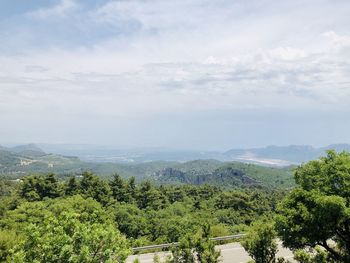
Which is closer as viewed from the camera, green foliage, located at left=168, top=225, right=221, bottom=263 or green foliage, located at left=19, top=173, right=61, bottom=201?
green foliage, located at left=168, top=225, right=221, bottom=263

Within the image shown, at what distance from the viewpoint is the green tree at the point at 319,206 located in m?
15.8

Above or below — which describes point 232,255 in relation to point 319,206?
below

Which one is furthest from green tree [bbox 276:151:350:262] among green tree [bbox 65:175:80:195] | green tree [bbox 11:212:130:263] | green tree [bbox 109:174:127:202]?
green tree [bbox 109:174:127:202]

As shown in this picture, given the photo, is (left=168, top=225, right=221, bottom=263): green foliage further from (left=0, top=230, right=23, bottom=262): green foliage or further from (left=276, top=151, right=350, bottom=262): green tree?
(left=0, top=230, right=23, bottom=262): green foliage

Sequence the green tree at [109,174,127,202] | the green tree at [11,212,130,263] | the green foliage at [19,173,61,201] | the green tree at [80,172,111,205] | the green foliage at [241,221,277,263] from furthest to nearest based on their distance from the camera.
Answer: the green tree at [109,174,127,202] → the green tree at [80,172,111,205] → the green foliage at [19,173,61,201] → the green foliage at [241,221,277,263] → the green tree at [11,212,130,263]

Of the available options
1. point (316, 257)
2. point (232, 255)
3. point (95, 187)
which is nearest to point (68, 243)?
point (316, 257)

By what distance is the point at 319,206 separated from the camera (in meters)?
16.0

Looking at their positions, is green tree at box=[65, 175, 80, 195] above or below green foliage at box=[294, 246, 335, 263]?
below

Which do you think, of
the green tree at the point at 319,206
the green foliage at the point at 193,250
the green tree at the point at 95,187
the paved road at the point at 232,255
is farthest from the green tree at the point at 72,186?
the green tree at the point at 319,206

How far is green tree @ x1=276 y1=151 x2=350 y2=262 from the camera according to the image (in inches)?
620

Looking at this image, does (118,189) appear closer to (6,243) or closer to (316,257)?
(6,243)

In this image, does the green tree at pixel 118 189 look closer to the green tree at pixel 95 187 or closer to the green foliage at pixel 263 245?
the green tree at pixel 95 187

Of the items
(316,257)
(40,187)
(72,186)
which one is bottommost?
(72,186)

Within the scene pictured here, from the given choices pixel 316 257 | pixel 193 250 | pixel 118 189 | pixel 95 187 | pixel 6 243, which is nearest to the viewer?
pixel 193 250
